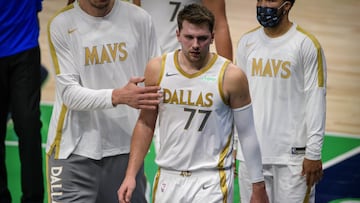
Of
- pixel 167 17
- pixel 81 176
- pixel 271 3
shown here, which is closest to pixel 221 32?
pixel 167 17

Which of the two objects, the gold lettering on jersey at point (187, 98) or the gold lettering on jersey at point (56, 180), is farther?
the gold lettering on jersey at point (56, 180)

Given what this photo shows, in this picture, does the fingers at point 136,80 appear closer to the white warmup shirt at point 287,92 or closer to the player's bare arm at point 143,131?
the player's bare arm at point 143,131

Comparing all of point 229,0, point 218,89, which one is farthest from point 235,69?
point 229,0

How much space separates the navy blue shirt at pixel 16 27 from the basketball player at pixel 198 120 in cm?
203

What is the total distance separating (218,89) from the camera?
570 centimetres

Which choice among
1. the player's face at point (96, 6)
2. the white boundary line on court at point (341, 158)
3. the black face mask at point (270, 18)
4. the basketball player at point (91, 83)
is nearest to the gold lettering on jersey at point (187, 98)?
the basketball player at point (91, 83)

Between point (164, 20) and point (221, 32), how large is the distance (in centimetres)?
49

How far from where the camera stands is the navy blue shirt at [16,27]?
757 centimetres

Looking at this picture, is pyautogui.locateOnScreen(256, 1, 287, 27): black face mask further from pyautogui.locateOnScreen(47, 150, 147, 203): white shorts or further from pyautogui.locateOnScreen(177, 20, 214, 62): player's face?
pyautogui.locateOnScreen(47, 150, 147, 203): white shorts

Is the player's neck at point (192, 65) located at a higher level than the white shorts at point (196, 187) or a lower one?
higher

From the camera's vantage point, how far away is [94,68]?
6.22m

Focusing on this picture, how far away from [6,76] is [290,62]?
7.80 feet

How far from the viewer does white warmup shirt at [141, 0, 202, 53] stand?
23.8 ft

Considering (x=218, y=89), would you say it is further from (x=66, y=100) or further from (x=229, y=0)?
(x=229, y=0)
